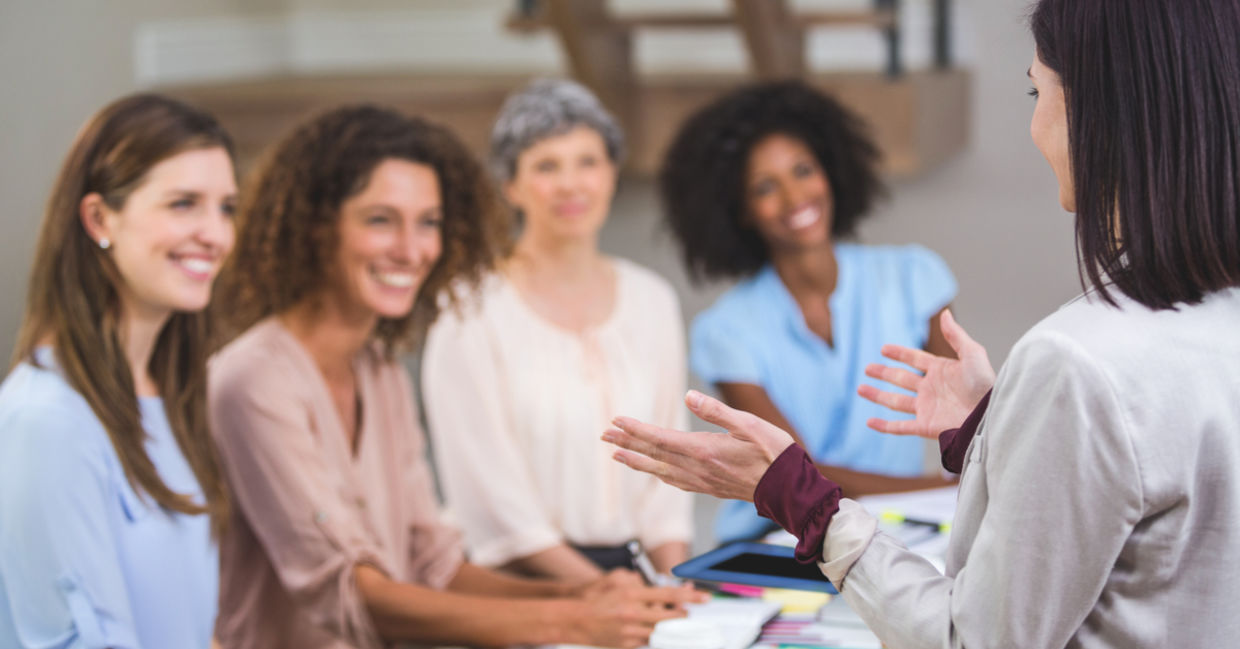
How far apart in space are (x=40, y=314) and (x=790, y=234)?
1484 millimetres

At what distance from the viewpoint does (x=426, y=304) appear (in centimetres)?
230

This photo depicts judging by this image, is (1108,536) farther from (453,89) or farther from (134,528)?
(453,89)

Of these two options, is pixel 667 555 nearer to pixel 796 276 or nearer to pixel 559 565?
pixel 559 565

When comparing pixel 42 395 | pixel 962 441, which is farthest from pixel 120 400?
pixel 962 441

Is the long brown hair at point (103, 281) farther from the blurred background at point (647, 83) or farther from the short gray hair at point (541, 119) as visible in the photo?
the blurred background at point (647, 83)

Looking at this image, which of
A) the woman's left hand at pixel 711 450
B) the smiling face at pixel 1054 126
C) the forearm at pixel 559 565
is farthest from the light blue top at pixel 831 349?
the smiling face at pixel 1054 126

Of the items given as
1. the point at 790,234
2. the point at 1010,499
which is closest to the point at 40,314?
the point at 1010,499

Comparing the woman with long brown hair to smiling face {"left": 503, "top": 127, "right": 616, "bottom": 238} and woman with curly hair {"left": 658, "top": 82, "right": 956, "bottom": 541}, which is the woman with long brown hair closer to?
smiling face {"left": 503, "top": 127, "right": 616, "bottom": 238}

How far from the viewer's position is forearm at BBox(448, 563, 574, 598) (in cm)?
197

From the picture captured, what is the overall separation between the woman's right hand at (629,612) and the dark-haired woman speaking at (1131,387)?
642 mm

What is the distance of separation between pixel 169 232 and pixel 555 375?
3.26 feet

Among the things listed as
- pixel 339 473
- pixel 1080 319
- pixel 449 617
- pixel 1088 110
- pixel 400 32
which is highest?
pixel 400 32

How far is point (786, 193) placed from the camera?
2572 mm

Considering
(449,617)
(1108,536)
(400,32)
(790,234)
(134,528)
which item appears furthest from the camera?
(400,32)
